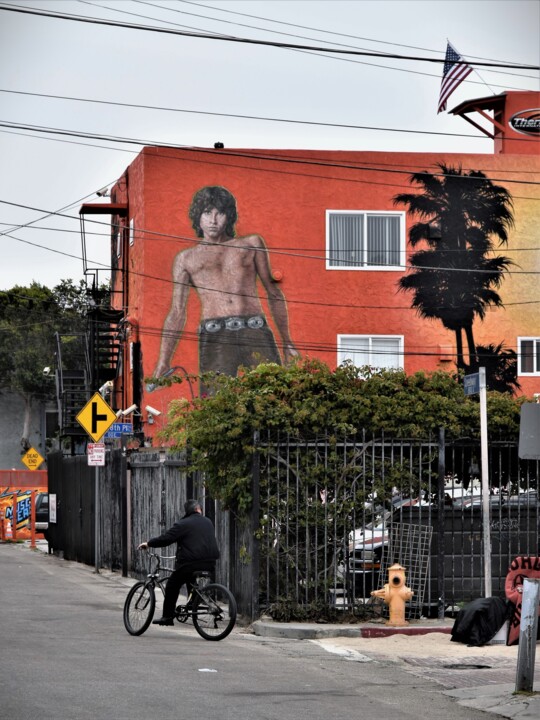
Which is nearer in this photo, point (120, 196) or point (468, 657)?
point (468, 657)

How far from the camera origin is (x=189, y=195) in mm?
36406

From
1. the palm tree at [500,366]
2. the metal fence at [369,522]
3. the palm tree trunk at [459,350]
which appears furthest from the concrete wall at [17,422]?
the metal fence at [369,522]

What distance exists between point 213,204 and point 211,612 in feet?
75.1

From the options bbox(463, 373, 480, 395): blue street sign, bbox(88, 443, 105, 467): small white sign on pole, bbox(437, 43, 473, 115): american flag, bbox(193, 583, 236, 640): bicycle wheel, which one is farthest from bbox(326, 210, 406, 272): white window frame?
bbox(193, 583, 236, 640): bicycle wheel

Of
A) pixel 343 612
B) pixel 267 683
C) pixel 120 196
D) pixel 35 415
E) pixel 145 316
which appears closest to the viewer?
pixel 267 683

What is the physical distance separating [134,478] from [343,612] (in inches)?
341

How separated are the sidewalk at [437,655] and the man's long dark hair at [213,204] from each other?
21.3 m

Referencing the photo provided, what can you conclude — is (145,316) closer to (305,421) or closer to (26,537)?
(26,537)

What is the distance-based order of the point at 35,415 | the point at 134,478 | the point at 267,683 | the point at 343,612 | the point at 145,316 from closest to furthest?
the point at 267,683 < the point at 343,612 < the point at 134,478 < the point at 145,316 < the point at 35,415

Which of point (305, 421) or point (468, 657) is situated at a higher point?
point (305, 421)

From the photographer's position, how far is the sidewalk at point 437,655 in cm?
1124

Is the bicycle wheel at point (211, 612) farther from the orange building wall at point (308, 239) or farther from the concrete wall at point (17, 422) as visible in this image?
the concrete wall at point (17, 422)

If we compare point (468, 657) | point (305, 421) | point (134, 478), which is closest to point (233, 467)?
point (305, 421)

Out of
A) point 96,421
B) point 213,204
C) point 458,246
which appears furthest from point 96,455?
point 458,246
